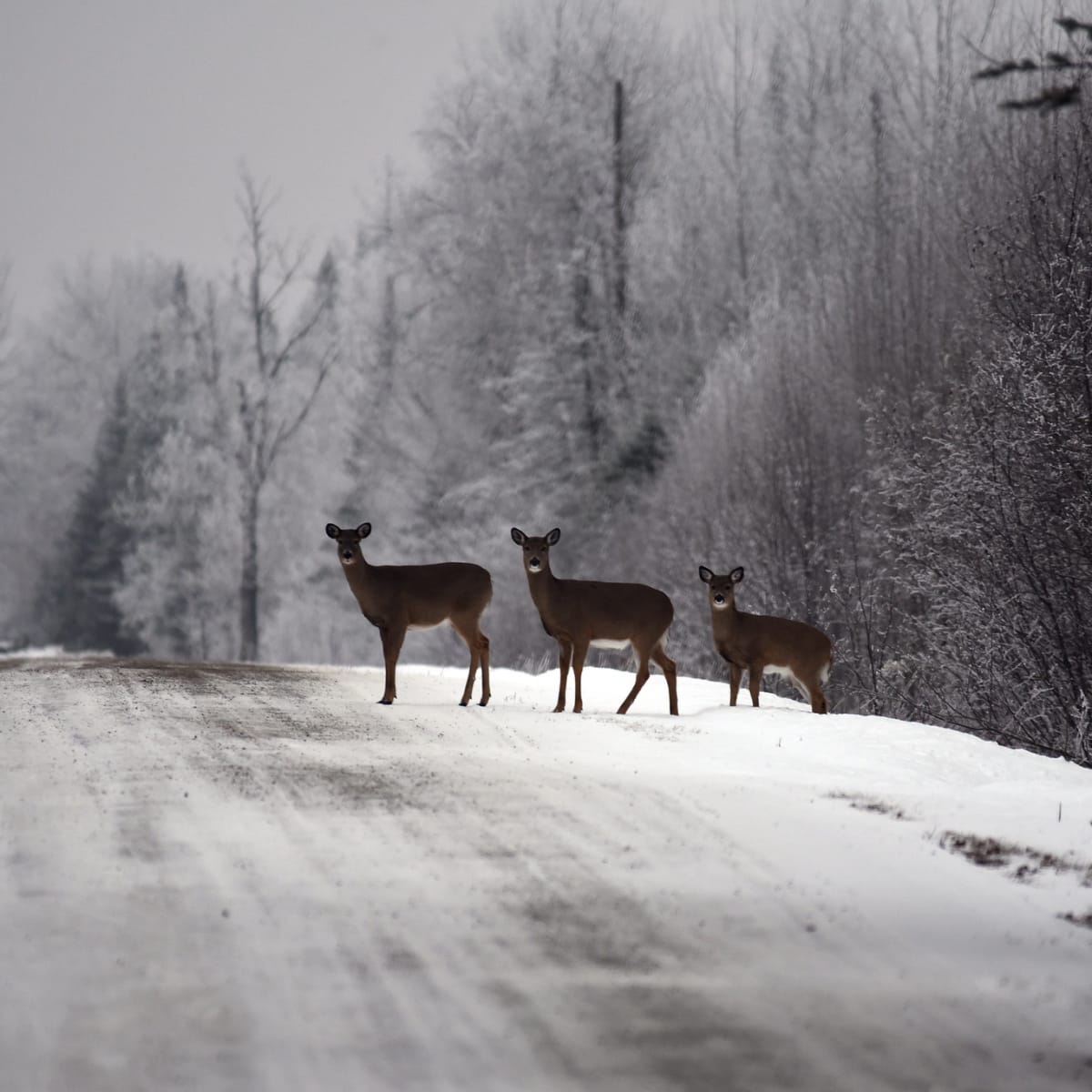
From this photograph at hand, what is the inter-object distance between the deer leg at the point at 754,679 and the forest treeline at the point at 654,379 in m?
2.11

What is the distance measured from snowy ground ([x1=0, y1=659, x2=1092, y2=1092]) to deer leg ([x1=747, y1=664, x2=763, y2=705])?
94.8 inches

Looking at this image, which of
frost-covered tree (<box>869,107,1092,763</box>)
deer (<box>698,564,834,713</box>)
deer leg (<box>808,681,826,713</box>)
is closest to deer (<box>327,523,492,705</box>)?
deer (<box>698,564,834,713</box>)

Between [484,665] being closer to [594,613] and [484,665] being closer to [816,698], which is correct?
[594,613]

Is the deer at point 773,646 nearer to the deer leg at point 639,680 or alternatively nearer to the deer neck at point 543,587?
the deer leg at point 639,680

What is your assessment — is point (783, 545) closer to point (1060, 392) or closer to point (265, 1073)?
point (1060, 392)

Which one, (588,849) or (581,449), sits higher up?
(581,449)

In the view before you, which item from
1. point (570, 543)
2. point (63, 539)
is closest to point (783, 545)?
point (570, 543)

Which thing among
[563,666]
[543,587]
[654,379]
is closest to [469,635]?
[563,666]

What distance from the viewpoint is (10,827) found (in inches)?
323

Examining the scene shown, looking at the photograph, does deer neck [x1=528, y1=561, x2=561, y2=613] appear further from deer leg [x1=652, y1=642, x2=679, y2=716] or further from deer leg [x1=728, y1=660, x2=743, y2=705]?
deer leg [x1=728, y1=660, x2=743, y2=705]

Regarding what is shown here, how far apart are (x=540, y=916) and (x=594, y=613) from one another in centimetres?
715

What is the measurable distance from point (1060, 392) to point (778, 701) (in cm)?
378

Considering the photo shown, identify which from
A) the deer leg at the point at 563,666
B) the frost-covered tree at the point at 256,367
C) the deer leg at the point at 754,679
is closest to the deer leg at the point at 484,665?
the deer leg at the point at 563,666

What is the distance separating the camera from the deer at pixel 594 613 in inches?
542
